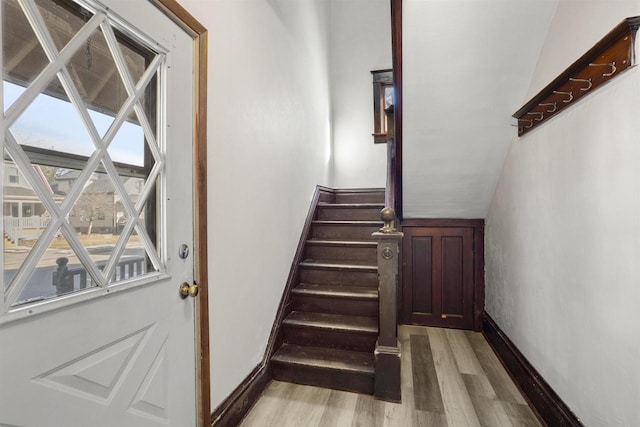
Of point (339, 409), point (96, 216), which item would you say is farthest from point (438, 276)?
point (96, 216)

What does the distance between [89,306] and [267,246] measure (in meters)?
1.26

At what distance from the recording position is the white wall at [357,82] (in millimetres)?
4047

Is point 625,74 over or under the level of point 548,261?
over

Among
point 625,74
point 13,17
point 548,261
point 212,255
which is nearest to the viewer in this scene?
point 13,17

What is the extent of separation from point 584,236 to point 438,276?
1838 millimetres

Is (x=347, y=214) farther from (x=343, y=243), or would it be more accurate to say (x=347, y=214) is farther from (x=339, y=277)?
(x=339, y=277)

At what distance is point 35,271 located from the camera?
804 mm

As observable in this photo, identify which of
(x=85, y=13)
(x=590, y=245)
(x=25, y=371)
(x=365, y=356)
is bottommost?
(x=365, y=356)

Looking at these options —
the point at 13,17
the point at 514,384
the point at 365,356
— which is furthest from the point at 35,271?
the point at 514,384

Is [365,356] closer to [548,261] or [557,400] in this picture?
[557,400]

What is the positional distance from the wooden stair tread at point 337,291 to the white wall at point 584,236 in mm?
1068

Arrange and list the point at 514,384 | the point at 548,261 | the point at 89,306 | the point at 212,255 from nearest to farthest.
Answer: the point at 89,306 → the point at 212,255 → the point at 548,261 → the point at 514,384

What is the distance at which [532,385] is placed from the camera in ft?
6.10

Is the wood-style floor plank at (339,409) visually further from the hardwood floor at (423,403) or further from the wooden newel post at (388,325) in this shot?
the wooden newel post at (388,325)
